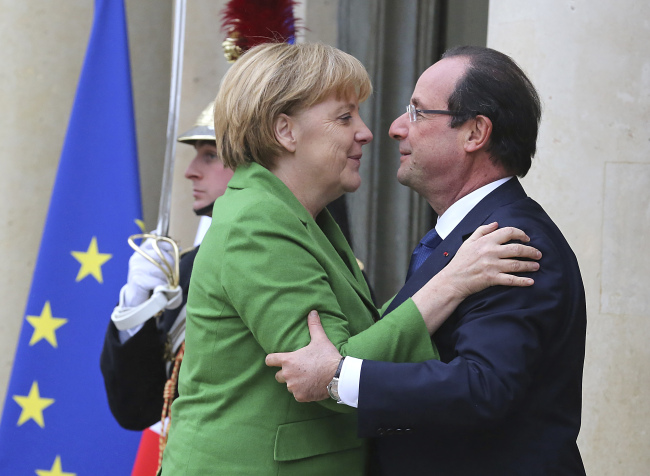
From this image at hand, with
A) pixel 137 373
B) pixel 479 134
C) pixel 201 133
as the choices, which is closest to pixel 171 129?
pixel 201 133

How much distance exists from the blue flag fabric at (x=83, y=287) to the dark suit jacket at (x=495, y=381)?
2112mm

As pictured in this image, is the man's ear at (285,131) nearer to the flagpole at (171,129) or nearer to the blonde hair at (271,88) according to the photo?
the blonde hair at (271,88)

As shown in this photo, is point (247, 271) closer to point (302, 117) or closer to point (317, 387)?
point (317, 387)

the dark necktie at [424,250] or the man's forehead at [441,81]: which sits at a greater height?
the man's forehead at [441,81]

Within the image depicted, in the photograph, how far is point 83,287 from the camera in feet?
12.9

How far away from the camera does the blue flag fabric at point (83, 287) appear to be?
3.82 m

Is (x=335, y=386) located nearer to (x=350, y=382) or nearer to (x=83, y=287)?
(x=350, y=382)

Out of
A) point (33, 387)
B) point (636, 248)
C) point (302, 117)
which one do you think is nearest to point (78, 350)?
point (33, 387)

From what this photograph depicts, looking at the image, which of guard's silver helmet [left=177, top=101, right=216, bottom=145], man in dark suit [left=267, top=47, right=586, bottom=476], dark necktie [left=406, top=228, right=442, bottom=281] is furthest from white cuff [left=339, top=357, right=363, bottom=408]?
guard's silver helmet [left=177, top=101, right=216, bottom=145]

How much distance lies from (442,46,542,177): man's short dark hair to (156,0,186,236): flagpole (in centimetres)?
143

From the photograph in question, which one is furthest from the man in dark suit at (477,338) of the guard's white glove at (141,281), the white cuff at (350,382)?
the guard's white glove at (141,281)

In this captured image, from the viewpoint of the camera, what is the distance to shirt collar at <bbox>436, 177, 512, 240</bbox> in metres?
2.20

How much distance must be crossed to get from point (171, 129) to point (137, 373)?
0.98 m

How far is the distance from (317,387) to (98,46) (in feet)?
9.34
